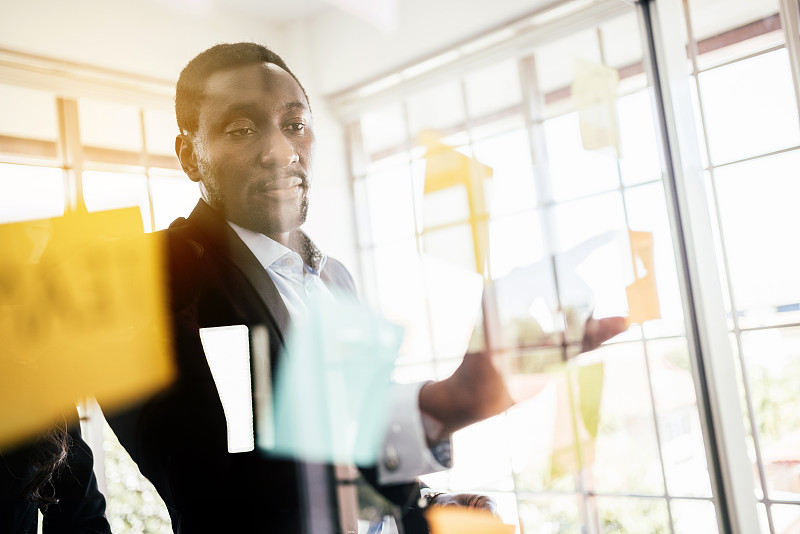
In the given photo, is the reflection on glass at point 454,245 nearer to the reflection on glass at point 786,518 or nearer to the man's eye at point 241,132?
→ the man's eye at point 241,132

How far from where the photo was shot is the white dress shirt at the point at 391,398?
2.00 ft

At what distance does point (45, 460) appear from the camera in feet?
1.58

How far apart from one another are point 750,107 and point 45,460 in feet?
4.66

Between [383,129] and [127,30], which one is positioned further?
[383,129]

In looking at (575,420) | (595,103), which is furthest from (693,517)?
(595,103)

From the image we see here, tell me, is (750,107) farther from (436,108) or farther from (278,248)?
(278,248)

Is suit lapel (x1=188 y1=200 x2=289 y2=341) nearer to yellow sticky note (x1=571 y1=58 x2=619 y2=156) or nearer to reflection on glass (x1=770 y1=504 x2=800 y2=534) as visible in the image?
yellow sticky note (x1=571 y1=58 x2=619 y2=156)

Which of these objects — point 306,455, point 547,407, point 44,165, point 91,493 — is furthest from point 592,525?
point 44,165

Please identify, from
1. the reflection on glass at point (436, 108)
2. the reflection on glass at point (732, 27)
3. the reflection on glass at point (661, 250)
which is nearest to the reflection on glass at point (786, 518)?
the reflection on glass at point (661, 250)

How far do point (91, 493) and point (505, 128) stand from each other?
28.8 inches

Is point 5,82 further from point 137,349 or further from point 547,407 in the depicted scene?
point 547,407

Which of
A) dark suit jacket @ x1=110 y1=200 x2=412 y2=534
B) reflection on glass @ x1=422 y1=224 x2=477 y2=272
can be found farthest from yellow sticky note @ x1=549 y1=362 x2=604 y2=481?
dark suit jacket @ x1=110 y1=200 x2=412 y2=534

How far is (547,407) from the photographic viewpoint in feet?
3.10

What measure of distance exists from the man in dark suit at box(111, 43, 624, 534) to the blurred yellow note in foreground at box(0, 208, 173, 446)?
0.02 m
